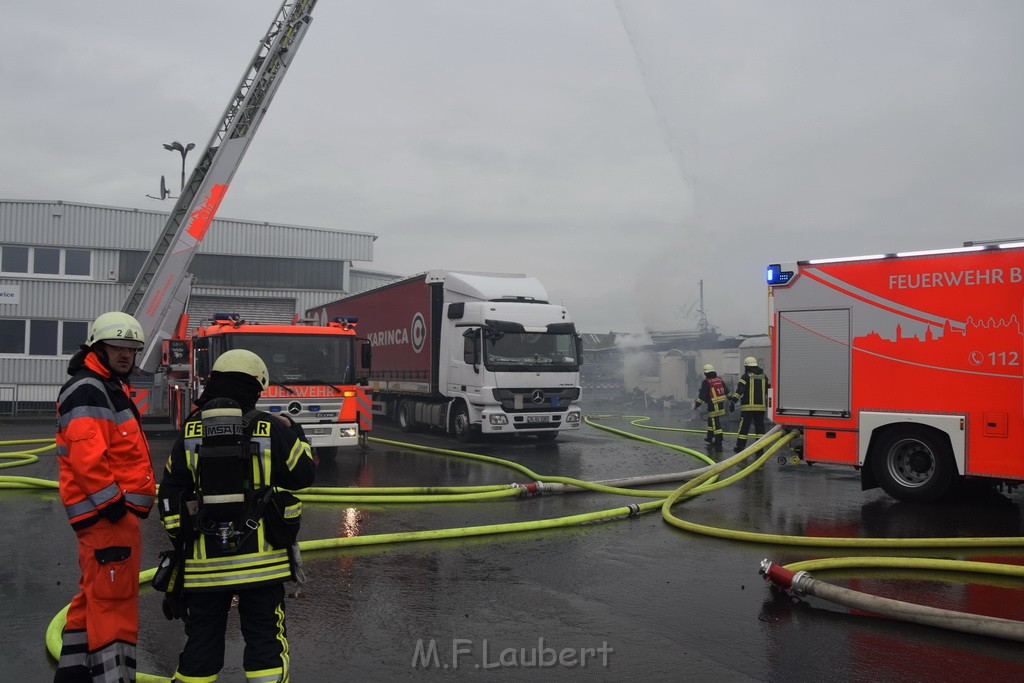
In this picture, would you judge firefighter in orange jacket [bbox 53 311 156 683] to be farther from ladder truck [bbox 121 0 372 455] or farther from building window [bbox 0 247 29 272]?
building window [bbox 0 247 29 272]

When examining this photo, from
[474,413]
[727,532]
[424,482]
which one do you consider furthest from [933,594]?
[474,413]

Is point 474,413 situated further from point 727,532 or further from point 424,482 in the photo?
point 727,532

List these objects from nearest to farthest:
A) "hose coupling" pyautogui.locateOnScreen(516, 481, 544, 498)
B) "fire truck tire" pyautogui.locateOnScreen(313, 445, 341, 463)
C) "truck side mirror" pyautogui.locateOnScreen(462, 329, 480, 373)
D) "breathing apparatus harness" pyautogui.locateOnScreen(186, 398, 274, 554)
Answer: "breathing apparatus harness" pyautogui.locateOnScreen(186, 398, 274, 554) → "hose coupling" pyautogui.locateOnScreen(516, 481, 544, 498) → "fire truck tire" pyautogui.locateOnScreen(313, 445, 341, 463) → "truck side mirror" pyautogui.locateOnScreen(462, 329, 480, 373)

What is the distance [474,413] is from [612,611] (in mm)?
11000

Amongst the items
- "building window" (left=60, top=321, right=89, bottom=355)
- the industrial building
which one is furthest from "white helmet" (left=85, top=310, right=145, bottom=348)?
"building window" (left=60, top=321, right=89, bottom=355)

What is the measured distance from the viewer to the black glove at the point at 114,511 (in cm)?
374

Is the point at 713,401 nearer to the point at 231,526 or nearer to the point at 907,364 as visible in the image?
the point at 907,364

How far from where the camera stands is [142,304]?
51.8 feet

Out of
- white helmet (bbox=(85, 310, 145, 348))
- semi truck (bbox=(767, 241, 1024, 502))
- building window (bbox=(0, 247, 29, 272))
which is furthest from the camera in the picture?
building window (bbox=(0, 247, 29, 272))

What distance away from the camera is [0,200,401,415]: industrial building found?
2980 centimetres

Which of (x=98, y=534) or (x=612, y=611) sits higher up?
(x=98, y=534)

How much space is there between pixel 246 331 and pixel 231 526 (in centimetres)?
1020

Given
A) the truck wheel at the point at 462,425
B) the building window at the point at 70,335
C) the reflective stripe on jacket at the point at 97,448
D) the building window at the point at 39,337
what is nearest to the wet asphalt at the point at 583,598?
the reflective stripe on jacket at the point at 97,448

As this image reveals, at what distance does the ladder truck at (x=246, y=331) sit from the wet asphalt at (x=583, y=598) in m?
3.37
